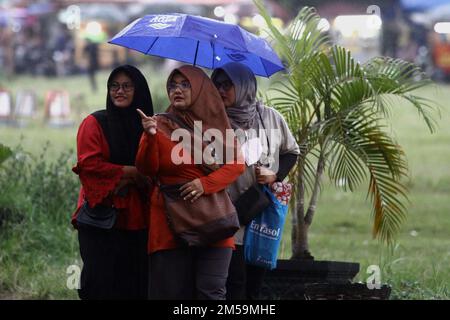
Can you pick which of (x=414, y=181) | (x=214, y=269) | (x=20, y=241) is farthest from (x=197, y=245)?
(x=414, y=181)

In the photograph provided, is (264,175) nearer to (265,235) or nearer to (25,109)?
(265,235)

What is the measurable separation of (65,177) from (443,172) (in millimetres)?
7297

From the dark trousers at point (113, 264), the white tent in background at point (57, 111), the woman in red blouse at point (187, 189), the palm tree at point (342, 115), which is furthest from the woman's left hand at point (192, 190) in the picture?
the white tent in background at point (57, 111)

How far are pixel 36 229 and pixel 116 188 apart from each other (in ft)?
11.7

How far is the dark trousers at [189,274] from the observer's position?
235 inches

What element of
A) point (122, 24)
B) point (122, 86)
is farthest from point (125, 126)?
point (122, 24)

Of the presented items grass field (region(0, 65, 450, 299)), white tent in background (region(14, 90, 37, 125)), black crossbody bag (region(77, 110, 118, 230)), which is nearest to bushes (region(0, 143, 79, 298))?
grass field (region(0, 65, 450, 299))

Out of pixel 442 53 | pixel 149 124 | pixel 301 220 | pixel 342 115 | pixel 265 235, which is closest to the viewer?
pixel 149 124

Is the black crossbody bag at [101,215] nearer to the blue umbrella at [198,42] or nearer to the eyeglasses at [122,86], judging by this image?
the eyeglasses at [122,86]

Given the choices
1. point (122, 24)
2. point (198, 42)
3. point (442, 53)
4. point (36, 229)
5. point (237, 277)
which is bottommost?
point (237, 277)

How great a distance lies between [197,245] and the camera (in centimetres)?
591

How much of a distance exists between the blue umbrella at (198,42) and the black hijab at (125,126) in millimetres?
366

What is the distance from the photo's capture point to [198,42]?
277 inches
